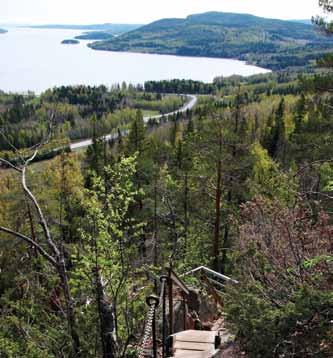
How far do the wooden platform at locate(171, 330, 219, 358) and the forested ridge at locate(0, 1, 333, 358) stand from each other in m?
0.57

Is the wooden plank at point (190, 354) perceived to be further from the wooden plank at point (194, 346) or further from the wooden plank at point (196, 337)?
the wooden plank at point (196, 337)

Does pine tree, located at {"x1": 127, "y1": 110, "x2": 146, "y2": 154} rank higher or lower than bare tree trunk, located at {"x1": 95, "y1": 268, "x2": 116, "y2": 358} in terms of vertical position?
lower

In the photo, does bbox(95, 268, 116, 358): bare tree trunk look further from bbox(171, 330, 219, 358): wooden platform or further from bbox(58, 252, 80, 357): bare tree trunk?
bbox(171, 330, 219, 358): wooden platform

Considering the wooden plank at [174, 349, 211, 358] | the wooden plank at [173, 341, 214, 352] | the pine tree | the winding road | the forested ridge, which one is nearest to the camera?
the forested ridge

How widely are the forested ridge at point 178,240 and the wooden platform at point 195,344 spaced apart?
57 centimetres

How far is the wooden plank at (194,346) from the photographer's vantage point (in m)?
7.56

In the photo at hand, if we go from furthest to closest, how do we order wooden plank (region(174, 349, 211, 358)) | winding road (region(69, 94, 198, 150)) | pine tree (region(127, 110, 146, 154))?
winding road (region(69, 94, 198, 150)) < pine tree (region(127, 110, 146, 154)) < wooden plank (region(174, 349, 211, 358))

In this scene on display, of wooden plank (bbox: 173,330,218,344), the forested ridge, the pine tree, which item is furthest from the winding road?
wooden plank (bbox: 173,330,218,344)

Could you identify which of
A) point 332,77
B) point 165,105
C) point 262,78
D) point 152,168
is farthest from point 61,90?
point 332,77

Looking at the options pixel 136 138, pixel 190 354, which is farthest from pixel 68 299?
pixel 136 138

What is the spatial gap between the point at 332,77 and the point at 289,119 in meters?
40.8

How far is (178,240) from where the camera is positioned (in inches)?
373

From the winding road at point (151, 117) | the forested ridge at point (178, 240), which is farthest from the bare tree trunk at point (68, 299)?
the winding road at point (151, 117)

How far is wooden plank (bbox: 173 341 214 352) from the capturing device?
24.8 ft
